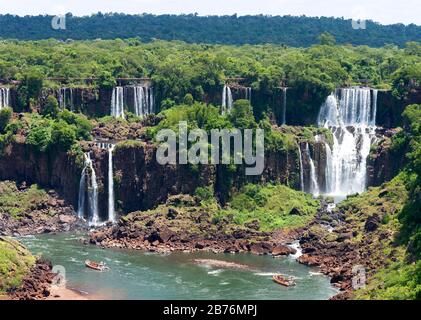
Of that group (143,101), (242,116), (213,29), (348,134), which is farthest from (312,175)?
(213,29)

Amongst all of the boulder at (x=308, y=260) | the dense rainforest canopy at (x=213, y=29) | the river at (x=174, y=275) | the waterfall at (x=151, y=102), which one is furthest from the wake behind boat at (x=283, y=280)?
the dense rainforest canopy at (x=213, y=29)

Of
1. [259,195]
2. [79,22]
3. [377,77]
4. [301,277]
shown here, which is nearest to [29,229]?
[259,195]

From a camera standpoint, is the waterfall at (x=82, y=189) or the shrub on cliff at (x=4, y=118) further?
the shrub on cliff at (x=4, y=118)

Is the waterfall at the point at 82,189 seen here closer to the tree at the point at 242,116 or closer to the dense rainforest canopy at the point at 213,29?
the tree at the point at 242,116

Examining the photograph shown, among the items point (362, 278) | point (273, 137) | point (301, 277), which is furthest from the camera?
point (273, 137)

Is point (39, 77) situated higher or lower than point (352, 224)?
higher
